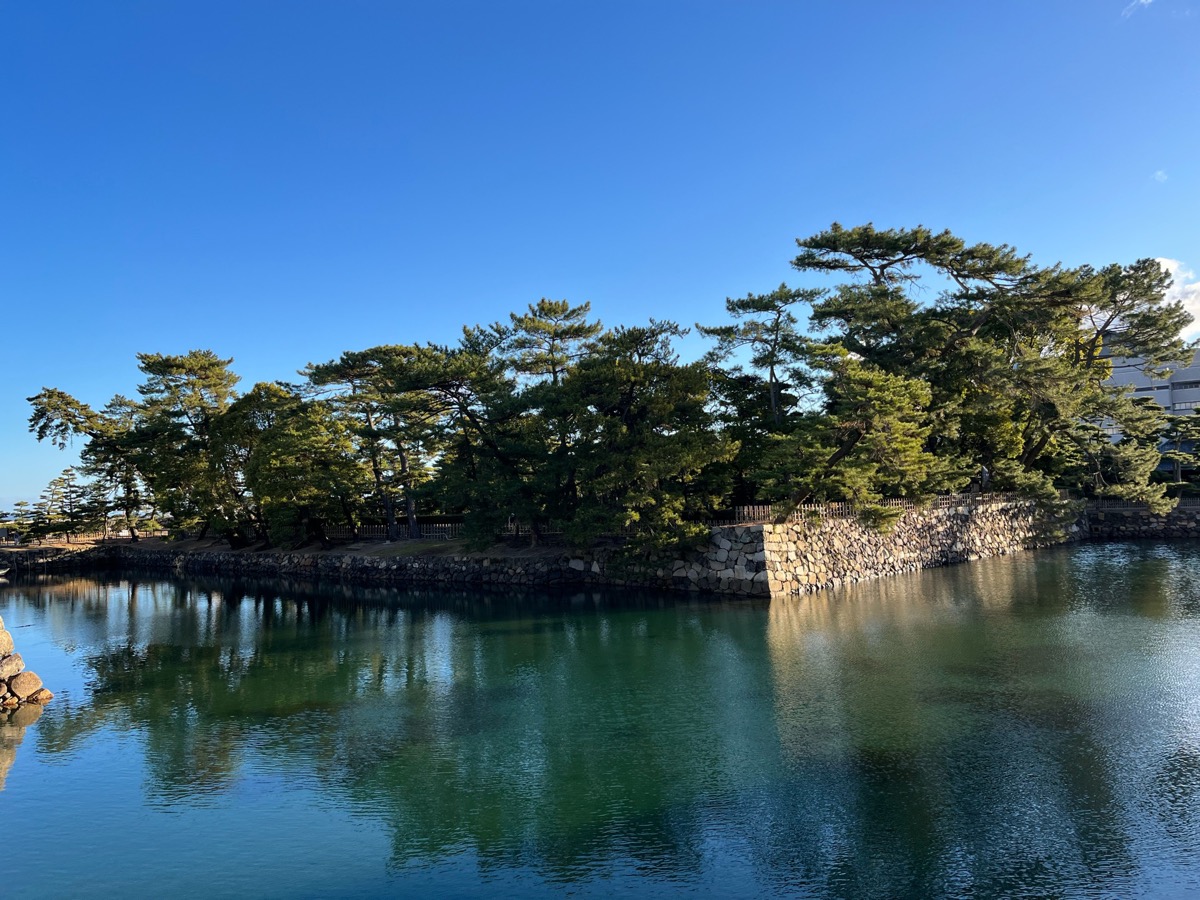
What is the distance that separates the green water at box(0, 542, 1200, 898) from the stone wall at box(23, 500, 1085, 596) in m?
3.12

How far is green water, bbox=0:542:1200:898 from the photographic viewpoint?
6219mm

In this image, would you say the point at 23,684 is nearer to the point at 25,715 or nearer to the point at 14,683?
the point at 14,683

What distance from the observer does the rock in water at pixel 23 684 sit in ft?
41.3

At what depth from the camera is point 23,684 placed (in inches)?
500

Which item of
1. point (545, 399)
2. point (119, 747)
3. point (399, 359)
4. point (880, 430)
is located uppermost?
point (399, 359)

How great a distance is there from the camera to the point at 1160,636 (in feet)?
43.7

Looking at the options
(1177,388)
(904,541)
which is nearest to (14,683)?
(904,541)

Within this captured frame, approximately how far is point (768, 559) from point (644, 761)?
11.9m

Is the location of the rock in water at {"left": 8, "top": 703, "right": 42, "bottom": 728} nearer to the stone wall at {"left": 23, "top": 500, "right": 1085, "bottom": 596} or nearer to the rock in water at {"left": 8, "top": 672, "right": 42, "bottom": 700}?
the rock in water at {"left": 8, "top": 672, "right": 42, "bottom": 700}

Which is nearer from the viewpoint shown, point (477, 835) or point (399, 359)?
point (477, 835)

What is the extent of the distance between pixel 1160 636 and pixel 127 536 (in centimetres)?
5030

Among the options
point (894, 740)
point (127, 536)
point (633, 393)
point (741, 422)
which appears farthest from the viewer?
point (127, 536)

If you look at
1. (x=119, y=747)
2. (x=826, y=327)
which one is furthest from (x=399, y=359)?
(x=119, y=747)

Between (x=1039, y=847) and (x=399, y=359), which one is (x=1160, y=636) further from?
(x=399, y=359)
